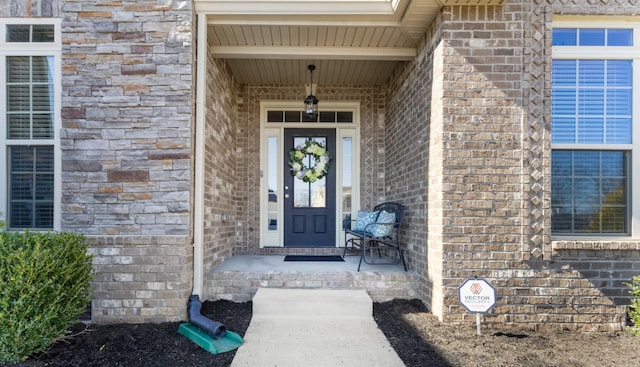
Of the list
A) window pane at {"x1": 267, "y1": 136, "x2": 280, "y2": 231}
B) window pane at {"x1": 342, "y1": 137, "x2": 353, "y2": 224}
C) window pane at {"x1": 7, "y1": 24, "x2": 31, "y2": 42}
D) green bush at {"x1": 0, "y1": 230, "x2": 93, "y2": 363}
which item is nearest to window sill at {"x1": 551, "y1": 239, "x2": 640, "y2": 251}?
window pane at {"x1": 342, "y1": 137, "x2": 353, "y2": 224}

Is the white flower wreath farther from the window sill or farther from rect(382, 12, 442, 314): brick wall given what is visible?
the window sill

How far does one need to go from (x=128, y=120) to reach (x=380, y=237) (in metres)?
2.81

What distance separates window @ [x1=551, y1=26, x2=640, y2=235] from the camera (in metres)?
3.63

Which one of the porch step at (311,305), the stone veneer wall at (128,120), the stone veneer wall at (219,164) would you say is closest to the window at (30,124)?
the stone veneer wall at (128,120)

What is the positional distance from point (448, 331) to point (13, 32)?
4752 millimetres

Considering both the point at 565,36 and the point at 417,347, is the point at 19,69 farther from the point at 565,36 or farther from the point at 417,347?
the point at 565,36

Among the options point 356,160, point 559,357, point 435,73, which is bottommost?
point 559,357

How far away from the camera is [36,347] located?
2.67 m

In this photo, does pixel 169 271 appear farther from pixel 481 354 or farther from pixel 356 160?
pixel 356 160

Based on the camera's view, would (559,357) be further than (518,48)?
No

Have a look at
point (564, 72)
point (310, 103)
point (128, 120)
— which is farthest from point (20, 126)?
point (564, 72)

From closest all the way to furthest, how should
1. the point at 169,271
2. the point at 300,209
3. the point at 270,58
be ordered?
1. the point at 169,271
2. the point at 270,58
3. the point at 300,209

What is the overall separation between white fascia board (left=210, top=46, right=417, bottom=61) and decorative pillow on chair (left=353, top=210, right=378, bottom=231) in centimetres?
186

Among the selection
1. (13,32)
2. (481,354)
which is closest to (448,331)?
(481,354)
